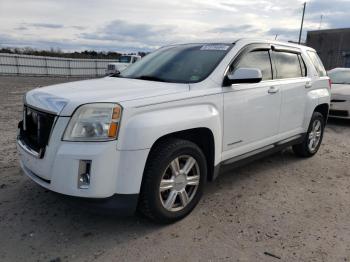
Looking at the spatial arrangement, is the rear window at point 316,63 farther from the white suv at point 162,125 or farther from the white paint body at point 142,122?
the white paint body at point 142,122

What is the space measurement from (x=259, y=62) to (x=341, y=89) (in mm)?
5748

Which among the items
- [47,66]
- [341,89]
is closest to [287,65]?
[341,89]

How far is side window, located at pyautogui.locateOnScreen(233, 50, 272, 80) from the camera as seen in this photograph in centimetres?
396

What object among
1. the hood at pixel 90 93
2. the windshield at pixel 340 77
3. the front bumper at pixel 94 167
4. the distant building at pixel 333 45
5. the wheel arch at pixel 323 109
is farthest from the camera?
the distant building at pixel 333 45

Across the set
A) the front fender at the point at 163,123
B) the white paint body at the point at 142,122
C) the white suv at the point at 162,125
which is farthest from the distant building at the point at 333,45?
the front fender at the point at 163,123

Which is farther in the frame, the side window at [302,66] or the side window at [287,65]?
the side window at [302,66]

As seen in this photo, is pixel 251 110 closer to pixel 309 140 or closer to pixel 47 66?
pixel 309 140

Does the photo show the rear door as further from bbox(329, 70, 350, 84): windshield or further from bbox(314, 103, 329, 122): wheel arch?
bbox(329, 70, 350, 84): windshield

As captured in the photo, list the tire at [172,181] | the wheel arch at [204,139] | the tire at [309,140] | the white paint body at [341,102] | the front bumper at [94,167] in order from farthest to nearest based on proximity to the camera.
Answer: the white paint body at [341,102] < the tire at [309,140] < the wheel arch at [204,139] < the tire at [172,181] < the front bumper at [94,167]

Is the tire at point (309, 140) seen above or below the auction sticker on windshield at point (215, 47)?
below

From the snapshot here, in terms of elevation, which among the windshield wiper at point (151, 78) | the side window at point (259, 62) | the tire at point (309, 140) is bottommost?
the tire at point (309, 140)

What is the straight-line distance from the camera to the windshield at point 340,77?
975cm

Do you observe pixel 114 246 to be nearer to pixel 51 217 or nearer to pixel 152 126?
pixel 51 217

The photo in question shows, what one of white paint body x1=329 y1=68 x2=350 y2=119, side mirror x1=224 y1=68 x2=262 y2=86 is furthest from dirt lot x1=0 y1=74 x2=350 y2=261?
white paint body x1=329 y1=68 x2=350 y2=119
